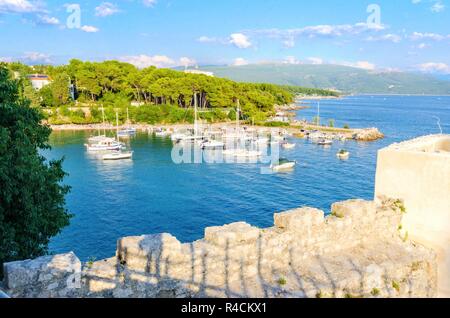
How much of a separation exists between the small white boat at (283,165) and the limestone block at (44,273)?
115ft

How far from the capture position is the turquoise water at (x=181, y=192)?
23969mm

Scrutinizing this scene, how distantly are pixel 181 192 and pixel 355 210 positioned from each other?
85.6ft

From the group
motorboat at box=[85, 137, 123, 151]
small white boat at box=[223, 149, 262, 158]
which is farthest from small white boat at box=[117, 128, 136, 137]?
small white boat at box=[223, 149, 262, 158]

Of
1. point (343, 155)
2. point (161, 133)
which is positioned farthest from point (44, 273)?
point (161, 133)

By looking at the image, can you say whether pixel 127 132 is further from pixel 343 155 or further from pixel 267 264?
pixel 267 264

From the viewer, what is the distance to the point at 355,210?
6.80 meters

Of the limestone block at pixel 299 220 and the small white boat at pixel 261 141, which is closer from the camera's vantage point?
the limestone block at pixel 299 220

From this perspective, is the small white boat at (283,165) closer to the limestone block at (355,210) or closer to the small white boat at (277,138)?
the small white boat at (277,138)

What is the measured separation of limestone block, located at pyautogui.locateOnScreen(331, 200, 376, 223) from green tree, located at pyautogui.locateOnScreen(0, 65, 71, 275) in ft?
21.7

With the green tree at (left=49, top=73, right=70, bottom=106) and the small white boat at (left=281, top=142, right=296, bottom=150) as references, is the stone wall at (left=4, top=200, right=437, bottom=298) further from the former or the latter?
the green tree at (left=49, top=73, right=70, bottom=106)

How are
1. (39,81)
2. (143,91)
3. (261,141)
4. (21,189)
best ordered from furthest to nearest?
(143,91) < (39,81) < (261,141) < (21,189)

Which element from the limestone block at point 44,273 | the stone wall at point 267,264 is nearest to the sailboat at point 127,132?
the stone wall at point 267,264

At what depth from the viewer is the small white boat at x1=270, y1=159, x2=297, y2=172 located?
39094 mm
